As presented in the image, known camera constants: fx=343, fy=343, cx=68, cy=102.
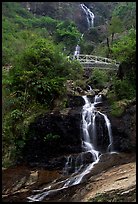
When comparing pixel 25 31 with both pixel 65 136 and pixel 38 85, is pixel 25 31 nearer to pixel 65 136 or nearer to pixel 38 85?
pixel 38 85

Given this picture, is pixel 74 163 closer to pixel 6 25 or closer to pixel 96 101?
pixel 96 101

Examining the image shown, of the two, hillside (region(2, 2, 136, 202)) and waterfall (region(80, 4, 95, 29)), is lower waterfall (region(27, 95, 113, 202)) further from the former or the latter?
waterfall (region(80, 4, 95, 29))

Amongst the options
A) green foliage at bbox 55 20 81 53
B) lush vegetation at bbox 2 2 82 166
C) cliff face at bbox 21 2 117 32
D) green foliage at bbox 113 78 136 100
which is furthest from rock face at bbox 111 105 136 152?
cliff face at bbox 21 2 117 32

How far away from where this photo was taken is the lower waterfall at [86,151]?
13.0 m

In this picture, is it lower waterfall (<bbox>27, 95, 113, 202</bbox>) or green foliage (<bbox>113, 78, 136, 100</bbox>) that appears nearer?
lower waterfall (<bbox>27, 95, 113, 202</bbox>)

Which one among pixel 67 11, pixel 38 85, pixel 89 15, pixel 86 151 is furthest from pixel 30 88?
pixel 67 11

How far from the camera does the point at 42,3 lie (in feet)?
155

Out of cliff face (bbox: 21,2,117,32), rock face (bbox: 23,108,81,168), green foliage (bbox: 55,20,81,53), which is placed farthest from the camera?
cliff face (bbox: 21,2,117,32)

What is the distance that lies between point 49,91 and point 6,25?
16.9 m

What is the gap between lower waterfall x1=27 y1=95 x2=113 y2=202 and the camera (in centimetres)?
1297

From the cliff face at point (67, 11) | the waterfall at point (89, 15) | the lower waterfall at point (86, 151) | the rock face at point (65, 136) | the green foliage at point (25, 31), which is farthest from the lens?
the cliff face at point (67, 11)

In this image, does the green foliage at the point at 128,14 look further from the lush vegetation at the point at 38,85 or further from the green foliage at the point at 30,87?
the green foliage at the point at 30,87

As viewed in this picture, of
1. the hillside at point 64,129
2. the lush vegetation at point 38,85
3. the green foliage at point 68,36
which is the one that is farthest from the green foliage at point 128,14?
the lush vegetation at point 38,85

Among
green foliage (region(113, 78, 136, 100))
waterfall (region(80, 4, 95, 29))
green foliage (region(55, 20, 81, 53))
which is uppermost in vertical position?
waterfall (region(80, 4, 95, 29))
